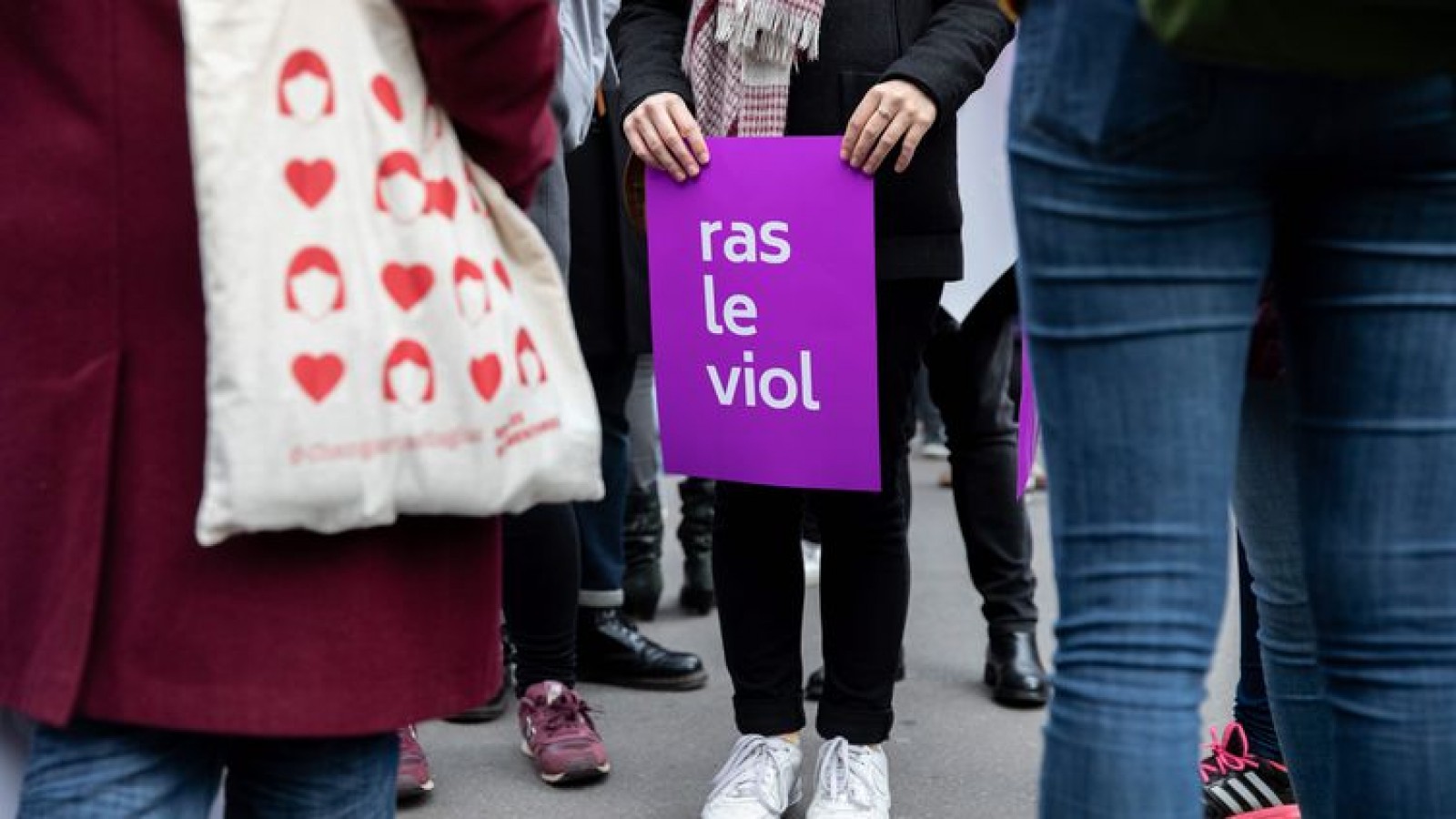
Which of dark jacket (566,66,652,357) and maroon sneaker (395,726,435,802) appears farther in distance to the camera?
dark jacket (566,66,652,357)

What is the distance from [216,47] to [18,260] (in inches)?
10.4

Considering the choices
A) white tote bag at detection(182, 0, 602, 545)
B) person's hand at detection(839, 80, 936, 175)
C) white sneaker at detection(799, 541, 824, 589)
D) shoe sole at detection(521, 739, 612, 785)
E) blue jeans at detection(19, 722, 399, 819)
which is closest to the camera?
white tote bag at detection(182, 0, 602, 545)

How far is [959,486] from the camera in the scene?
146 inches

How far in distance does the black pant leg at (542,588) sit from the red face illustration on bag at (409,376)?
164 cm

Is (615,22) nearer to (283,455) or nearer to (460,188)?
(460,188)

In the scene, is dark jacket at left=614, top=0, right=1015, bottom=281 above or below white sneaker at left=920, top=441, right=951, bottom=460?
above

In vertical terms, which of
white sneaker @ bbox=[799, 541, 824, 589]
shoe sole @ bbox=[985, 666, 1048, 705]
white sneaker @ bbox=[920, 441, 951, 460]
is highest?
white sneaker @ bbox=[920, 441, 951, 460]

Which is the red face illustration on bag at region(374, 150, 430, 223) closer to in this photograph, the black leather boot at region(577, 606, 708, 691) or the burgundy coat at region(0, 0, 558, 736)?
the burgundy coat at region(0, 0, 558, 736)

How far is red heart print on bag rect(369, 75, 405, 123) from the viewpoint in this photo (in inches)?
59.1

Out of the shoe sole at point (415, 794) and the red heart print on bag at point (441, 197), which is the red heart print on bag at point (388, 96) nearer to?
the red heart print on bag at point (441, 197)

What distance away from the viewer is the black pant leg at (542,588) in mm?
3168

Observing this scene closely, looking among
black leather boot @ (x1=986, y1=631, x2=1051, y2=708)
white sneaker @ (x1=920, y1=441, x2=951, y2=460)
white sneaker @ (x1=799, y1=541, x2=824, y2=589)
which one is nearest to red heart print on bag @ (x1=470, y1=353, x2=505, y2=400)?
black leather boot @ (x1=986, y1=631, x2=1051, y2=708)

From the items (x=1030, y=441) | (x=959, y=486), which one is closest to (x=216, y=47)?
(x=1030, y=441)

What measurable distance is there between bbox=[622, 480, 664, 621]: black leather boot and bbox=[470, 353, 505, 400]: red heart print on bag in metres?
2.75
